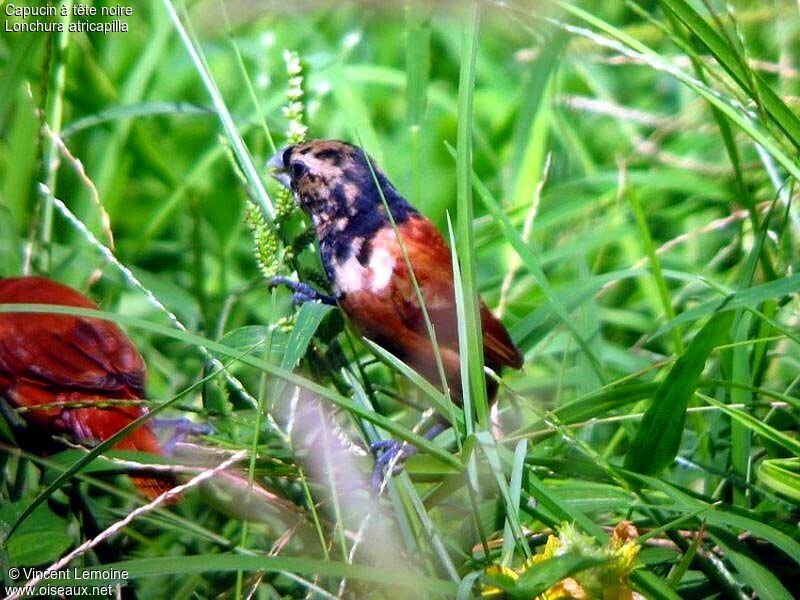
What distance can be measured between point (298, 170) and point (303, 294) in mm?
351

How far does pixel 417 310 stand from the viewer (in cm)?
266

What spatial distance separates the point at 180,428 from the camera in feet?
7.89

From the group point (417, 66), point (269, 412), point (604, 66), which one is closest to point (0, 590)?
point (269, 412)

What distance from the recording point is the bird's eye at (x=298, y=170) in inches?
104

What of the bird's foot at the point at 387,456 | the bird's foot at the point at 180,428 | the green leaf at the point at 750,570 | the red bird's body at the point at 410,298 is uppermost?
the red bird's body at the point at 410,298

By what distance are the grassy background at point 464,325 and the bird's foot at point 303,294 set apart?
5 cm

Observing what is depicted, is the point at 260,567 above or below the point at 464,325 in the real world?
below

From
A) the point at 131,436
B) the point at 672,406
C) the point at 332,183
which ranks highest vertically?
the point at 332,183

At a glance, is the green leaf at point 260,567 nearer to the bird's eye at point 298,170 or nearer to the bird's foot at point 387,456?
the bird's foot at point 387,456

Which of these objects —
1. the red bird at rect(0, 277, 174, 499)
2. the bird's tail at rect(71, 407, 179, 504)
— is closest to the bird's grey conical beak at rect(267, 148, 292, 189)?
the red bird at rect(0, 277, 174, 499)

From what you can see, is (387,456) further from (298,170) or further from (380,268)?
(298,170)

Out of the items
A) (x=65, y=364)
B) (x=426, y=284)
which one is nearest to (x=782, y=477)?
(x=426, y=284)

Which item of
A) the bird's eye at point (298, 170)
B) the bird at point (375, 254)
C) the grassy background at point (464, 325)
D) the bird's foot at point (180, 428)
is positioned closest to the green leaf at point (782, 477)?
the grassy background at point (464, 325)

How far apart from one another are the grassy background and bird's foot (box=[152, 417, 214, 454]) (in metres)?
0.04
